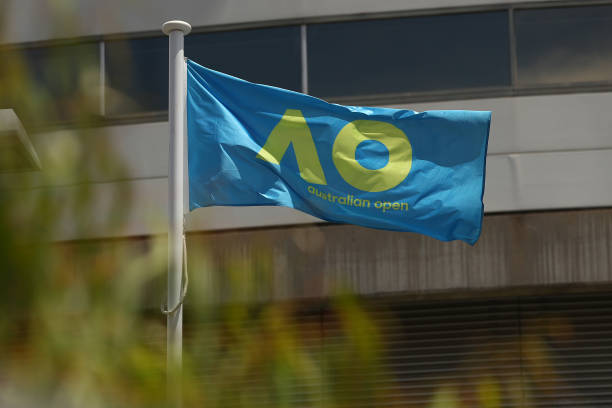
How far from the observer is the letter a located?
21.8 feet

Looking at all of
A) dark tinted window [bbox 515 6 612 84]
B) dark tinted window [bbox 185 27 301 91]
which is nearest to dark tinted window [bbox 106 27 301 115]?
dark tinted window [bbox 185 27 301 91]

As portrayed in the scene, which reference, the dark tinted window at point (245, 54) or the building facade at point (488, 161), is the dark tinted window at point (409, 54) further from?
the dark tinted window at point (245, 54)

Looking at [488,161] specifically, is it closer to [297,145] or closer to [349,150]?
[349,150]

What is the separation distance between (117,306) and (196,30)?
934 centimetres

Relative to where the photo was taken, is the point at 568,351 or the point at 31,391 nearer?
the point at 31,391

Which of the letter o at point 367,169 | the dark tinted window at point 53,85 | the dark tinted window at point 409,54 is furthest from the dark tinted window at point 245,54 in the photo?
the dark tinted window at point 53,85

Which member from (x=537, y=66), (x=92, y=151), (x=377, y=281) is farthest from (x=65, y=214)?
(x=537, y=66)

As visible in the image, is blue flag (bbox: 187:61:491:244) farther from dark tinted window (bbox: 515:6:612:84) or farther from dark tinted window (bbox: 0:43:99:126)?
dark tinted window (bbox: 0:43:99:126)

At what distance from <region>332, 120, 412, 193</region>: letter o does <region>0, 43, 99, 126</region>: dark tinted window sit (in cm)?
596

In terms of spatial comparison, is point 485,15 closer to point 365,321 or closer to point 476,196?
point 476,196

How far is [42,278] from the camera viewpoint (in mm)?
791

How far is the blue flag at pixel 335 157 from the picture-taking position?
6.47 metres

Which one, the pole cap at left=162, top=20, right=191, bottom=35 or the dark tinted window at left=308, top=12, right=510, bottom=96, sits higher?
the dark tinted window at left=308, top=12, right=510, bottom=96

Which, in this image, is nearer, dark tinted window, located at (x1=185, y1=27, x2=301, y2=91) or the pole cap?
the pole cap
